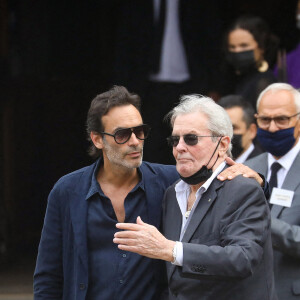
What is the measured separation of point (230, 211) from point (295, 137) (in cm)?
150

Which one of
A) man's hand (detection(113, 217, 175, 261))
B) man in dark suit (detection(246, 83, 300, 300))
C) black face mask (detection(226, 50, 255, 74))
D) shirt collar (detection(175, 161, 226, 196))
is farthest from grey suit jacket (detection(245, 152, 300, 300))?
black face mask (detection(226, 50, 255, 74))

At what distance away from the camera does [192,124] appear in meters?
3.65

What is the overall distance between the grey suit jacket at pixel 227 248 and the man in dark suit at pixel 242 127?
192cm

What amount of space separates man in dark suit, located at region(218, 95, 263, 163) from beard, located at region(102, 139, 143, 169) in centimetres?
152

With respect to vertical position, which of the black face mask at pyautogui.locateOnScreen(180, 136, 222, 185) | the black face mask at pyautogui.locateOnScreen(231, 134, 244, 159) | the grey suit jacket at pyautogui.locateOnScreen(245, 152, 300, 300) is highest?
the black face mask at pyautogui.locateOnScreen(180, 136, 222, 185)

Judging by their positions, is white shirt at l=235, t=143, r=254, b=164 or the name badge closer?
the name badge

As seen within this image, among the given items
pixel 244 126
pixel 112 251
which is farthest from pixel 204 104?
pixel 244 126

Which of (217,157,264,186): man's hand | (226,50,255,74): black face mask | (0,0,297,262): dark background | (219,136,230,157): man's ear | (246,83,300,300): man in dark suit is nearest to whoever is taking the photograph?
(217,157,264,186): man's hand

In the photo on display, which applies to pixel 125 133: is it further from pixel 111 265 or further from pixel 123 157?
pixel 111 265

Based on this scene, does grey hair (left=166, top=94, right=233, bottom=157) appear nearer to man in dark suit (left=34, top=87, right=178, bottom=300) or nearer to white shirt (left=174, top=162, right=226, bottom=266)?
white shirt (left=174, top=162, right=226, bottom=266)

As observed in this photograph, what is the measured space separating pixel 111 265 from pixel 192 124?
846mm

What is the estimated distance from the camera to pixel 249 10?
7559mm

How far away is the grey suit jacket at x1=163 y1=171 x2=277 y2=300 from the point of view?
3285 millimetres

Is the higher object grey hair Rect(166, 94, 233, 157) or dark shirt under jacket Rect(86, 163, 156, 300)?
grey hair Rect(166, 94, 233, 157)
